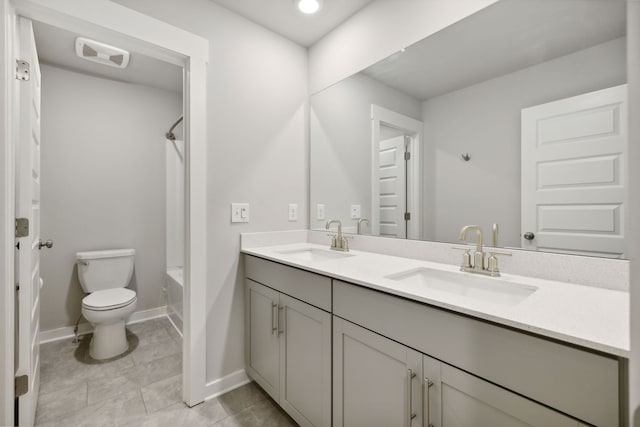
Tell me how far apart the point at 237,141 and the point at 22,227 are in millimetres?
1088

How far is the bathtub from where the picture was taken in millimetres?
2430

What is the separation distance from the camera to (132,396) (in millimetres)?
1694

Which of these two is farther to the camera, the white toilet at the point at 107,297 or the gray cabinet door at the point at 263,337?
the white toilet at the point at 107,297

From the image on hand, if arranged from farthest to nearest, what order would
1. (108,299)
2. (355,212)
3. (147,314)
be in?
(147,314) < (108,299) < (355,212)

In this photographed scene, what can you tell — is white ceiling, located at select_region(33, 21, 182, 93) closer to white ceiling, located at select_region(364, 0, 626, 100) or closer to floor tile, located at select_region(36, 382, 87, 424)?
white ceiling, located at select_region(364, 0, 626, 100)

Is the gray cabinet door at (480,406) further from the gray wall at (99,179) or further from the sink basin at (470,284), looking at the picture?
the gray wall at (99,179)

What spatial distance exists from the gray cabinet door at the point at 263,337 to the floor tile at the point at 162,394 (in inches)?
17.4

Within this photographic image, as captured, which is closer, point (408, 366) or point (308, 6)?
point (408, 366)

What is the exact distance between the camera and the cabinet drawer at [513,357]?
610mm

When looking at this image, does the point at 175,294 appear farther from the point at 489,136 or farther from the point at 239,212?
the point at 489,136

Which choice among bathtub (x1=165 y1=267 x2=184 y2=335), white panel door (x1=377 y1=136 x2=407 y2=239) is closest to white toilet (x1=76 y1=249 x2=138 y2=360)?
bathtub (x1=165 y1=267 x2=184 y2=335)

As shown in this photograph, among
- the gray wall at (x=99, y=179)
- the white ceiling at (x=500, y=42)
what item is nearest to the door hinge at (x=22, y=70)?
the gray wall at (x=99, y=179)

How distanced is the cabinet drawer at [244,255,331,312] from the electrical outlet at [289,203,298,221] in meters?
0.45

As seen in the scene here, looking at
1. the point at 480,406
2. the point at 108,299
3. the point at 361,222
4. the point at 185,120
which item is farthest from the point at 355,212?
the point at 108,299
